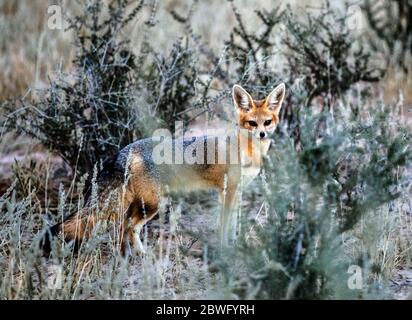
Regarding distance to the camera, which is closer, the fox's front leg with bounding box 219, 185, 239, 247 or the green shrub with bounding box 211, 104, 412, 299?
the green shrub with bounding box 211, 104, 412, 299

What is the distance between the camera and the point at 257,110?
15.2 ft

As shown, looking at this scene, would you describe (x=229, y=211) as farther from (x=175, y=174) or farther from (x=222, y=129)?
(x=222, y=129)

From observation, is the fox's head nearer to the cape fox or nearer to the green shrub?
the cape fox

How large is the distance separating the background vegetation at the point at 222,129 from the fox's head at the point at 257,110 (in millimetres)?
195

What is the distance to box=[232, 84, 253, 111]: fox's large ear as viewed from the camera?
4585 mm

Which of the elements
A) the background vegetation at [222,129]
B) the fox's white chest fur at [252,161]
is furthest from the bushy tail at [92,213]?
the fox's white chest fur at [252,161]

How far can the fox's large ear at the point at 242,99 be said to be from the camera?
459cm

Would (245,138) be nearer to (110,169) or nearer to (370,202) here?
(110,169)

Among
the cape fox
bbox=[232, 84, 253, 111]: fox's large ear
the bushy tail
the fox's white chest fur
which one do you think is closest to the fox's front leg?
the cape fox

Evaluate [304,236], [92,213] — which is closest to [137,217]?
[92,213]

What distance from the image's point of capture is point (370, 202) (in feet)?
11.2

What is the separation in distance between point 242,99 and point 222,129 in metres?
1.48
